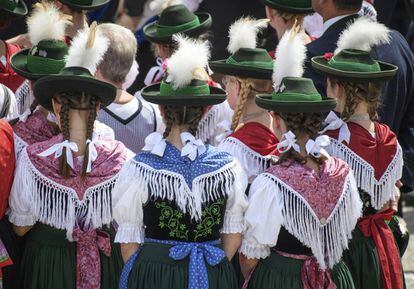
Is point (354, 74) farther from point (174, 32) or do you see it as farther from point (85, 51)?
point (174, 32)

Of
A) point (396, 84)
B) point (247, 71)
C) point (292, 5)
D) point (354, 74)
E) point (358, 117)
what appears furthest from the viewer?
point (292, 5)

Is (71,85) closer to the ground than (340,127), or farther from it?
farther from it

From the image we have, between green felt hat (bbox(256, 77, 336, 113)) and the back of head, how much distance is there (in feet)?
3.69

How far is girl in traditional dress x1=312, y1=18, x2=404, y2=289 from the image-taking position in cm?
530

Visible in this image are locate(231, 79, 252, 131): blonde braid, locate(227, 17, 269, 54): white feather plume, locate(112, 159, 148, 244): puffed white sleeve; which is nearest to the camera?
locate(112, 159, 148, 244): puffed white sleeve

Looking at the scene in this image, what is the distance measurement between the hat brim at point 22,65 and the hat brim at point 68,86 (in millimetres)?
353

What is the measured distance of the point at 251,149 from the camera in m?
5.35

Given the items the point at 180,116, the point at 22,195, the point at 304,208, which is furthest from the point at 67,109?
the point at 304,208

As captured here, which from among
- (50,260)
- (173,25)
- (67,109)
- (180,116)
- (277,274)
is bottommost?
(50,260)

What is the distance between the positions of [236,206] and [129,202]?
1.74ft

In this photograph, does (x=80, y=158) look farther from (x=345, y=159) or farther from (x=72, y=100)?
(x=345, y=159)

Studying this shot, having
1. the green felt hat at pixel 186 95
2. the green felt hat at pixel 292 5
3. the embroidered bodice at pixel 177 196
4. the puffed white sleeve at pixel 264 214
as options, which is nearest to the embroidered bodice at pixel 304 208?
the puffed white sleeve at pixel 264 214

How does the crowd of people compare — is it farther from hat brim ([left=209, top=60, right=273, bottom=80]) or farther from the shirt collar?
the shirt collar

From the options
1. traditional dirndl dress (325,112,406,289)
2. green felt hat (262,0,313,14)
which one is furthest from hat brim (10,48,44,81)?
green felt hat (262,0,313,14)
